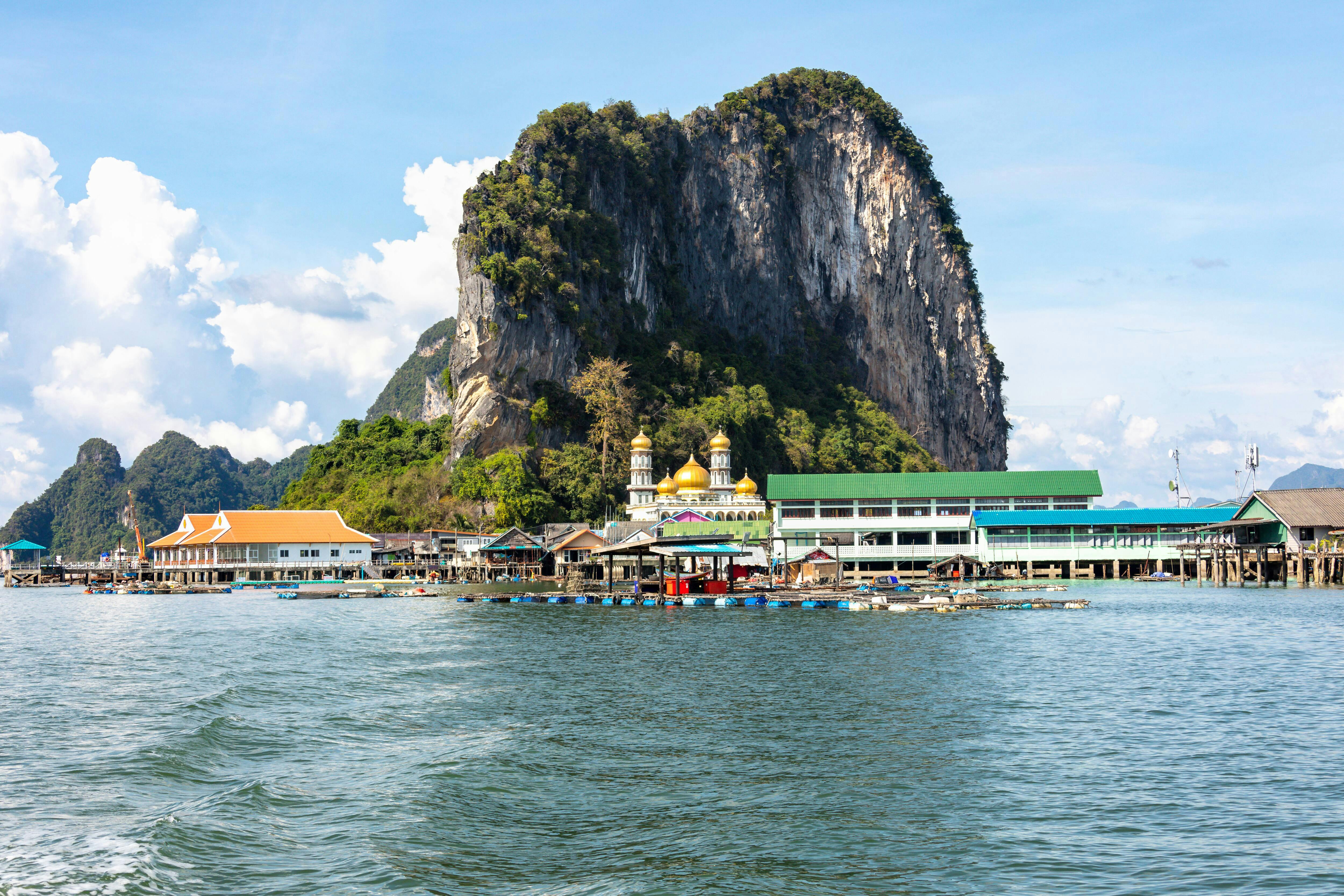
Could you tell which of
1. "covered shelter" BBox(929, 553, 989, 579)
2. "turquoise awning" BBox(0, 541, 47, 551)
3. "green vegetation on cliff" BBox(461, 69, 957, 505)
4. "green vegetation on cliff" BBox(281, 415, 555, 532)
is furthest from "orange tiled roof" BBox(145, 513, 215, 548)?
"covered shelter" BBox(929, 553, 989, 579)

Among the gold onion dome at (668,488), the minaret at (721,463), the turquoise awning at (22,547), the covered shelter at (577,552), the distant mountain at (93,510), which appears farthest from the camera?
the distant mountain at (93,510)

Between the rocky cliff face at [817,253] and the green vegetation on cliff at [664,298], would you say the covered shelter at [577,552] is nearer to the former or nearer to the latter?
the green vegetation on cliff at [664,298]

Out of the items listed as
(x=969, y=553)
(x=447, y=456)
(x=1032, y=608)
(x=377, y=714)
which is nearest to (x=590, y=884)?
(x=377, y=714)

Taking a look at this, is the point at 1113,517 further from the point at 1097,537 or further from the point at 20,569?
the point at 20,569

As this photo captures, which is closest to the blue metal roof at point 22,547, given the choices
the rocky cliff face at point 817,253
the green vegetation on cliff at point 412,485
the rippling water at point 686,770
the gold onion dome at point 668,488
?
the green vegetation on cliff at point 412,485

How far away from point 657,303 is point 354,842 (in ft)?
416

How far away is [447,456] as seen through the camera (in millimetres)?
108188

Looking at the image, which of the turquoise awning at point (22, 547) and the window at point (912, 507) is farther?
the turquoise awning at point (22, 547)

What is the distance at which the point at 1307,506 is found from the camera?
67312 mm

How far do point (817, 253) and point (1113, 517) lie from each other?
287ft

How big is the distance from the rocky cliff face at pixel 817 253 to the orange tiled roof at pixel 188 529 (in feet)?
143

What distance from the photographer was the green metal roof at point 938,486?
83625 millimetres

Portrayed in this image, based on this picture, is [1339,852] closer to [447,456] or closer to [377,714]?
[377,714]

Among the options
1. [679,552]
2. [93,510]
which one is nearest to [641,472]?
[679,552]
